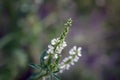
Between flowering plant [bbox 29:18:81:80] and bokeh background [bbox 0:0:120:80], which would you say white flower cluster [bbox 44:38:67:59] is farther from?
bokeh background [bbox 0:0:120:80]

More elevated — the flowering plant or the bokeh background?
the bokeh background

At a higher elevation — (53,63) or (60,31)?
(60,31)

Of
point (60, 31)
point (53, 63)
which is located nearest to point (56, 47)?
point (53, 63)

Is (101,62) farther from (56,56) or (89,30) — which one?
(56,56)

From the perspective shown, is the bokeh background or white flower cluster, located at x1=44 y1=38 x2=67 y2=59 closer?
white flower cluster, located at x1=44 y1=38 x2=67 y2=59

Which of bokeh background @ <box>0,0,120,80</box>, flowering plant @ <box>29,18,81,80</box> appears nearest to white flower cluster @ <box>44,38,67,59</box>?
flowering plant @ <box>29,18,81,80</box>

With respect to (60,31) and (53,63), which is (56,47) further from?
(60,31)

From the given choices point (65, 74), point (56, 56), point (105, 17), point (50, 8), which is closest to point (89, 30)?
point (105, 17)

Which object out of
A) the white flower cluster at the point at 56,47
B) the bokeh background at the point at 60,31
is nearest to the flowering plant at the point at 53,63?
the white flower cluster at the point at 56,47

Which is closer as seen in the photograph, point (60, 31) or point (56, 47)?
point (56, 47)
